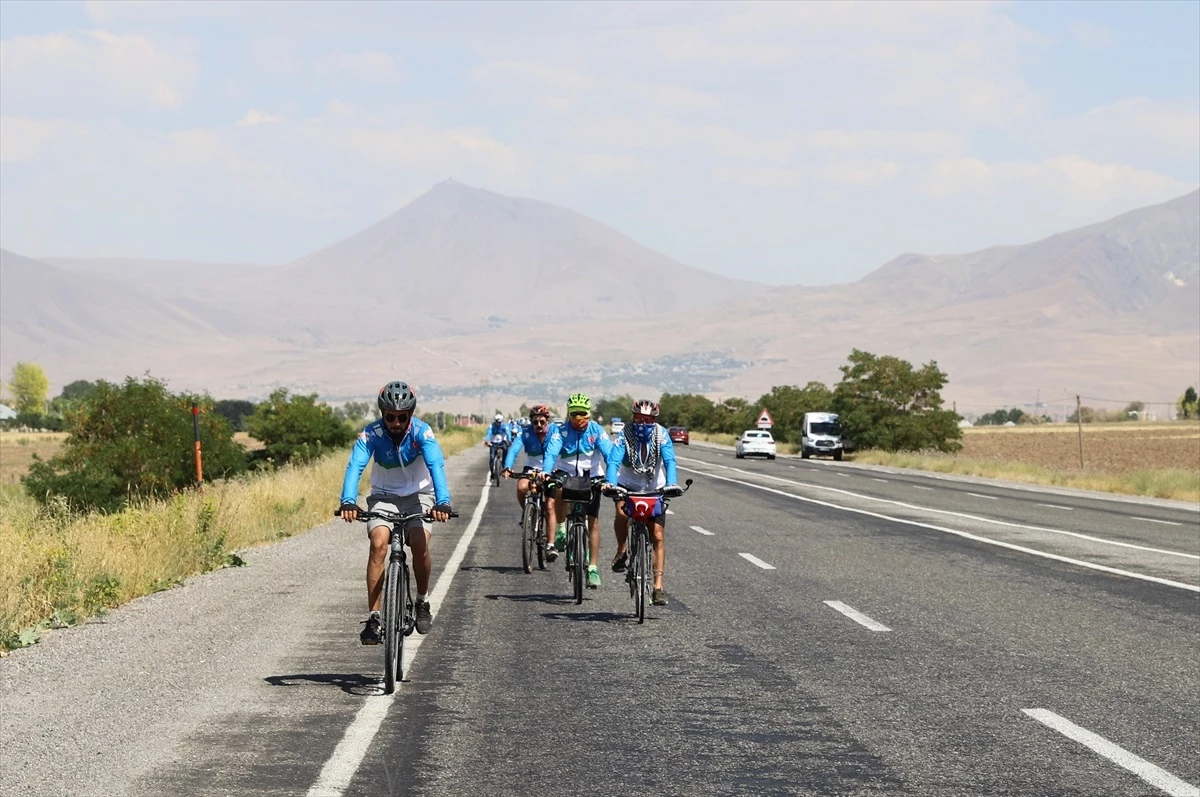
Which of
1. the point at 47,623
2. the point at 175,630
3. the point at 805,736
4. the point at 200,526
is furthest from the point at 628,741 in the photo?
the point at 200,526

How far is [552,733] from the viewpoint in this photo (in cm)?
783

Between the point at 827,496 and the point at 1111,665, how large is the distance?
81.1 ft

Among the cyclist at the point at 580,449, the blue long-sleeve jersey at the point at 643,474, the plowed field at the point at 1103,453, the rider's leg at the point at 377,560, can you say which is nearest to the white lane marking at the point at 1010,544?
the blue long-sleeve jersey at the point at 643,474

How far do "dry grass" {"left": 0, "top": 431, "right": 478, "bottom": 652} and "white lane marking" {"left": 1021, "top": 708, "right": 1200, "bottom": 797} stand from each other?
25.1 feet

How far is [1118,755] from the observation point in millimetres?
7293

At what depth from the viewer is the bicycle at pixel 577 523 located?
13.7 metres

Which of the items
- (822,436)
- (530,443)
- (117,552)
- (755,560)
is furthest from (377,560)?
(822,436)

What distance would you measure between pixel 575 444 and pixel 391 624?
6200mm

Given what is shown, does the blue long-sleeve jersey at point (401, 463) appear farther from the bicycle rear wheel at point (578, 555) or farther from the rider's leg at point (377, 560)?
the bicycle rear wheel at point (578, 555)

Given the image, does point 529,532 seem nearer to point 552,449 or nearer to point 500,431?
point 552,449

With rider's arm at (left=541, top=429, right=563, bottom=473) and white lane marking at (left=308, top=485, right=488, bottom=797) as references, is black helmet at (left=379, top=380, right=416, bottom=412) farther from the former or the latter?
rider's arm at (left=541, top=429, right=563, bottom=473)

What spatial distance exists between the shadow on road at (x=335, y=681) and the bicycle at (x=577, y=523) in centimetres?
425

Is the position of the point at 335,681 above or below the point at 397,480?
below

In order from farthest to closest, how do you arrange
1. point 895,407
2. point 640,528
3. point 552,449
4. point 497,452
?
point 895,407 → point 497,452 → point 552,449 → point 640,528
